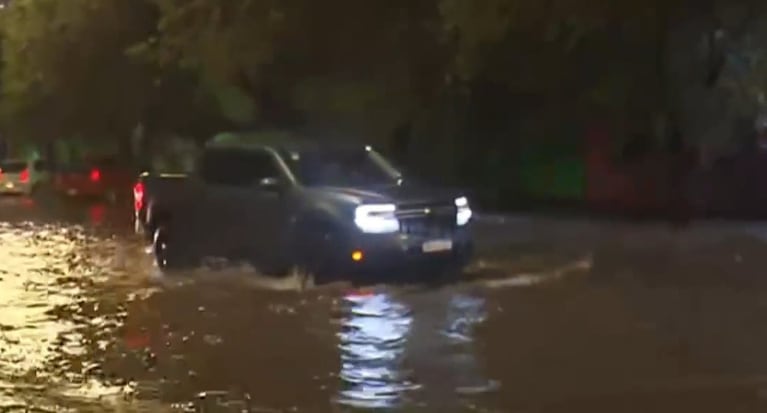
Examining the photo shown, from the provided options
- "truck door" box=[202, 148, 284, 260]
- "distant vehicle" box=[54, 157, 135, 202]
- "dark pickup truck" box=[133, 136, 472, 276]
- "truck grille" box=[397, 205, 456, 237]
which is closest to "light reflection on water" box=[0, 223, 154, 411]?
"dark pickup truck" box=[133, 136, 472, 276]

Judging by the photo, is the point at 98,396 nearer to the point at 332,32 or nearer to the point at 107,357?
the point at 107,357

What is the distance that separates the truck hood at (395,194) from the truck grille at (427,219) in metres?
0.08

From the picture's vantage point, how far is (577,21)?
26.3 metres

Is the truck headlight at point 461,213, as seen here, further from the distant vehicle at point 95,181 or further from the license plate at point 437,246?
the distant vehicle at point 95,181

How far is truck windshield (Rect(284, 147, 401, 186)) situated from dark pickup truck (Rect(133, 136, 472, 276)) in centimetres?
1

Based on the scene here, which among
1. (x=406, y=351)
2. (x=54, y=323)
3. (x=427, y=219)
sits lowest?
(x=406, y=351)

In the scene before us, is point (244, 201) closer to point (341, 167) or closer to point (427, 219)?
point (341, 167)

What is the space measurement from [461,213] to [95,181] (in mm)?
30367

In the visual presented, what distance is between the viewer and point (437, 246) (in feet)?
54.4

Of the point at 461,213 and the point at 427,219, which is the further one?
the point at 461,213

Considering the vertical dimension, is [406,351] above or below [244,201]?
below

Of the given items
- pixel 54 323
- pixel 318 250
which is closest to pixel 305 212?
pixel 318 250

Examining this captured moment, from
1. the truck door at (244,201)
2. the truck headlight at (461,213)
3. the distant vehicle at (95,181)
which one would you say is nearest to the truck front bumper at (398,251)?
the truck headlight at (461,213)

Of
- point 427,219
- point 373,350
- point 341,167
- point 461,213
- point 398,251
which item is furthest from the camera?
point 341,167
